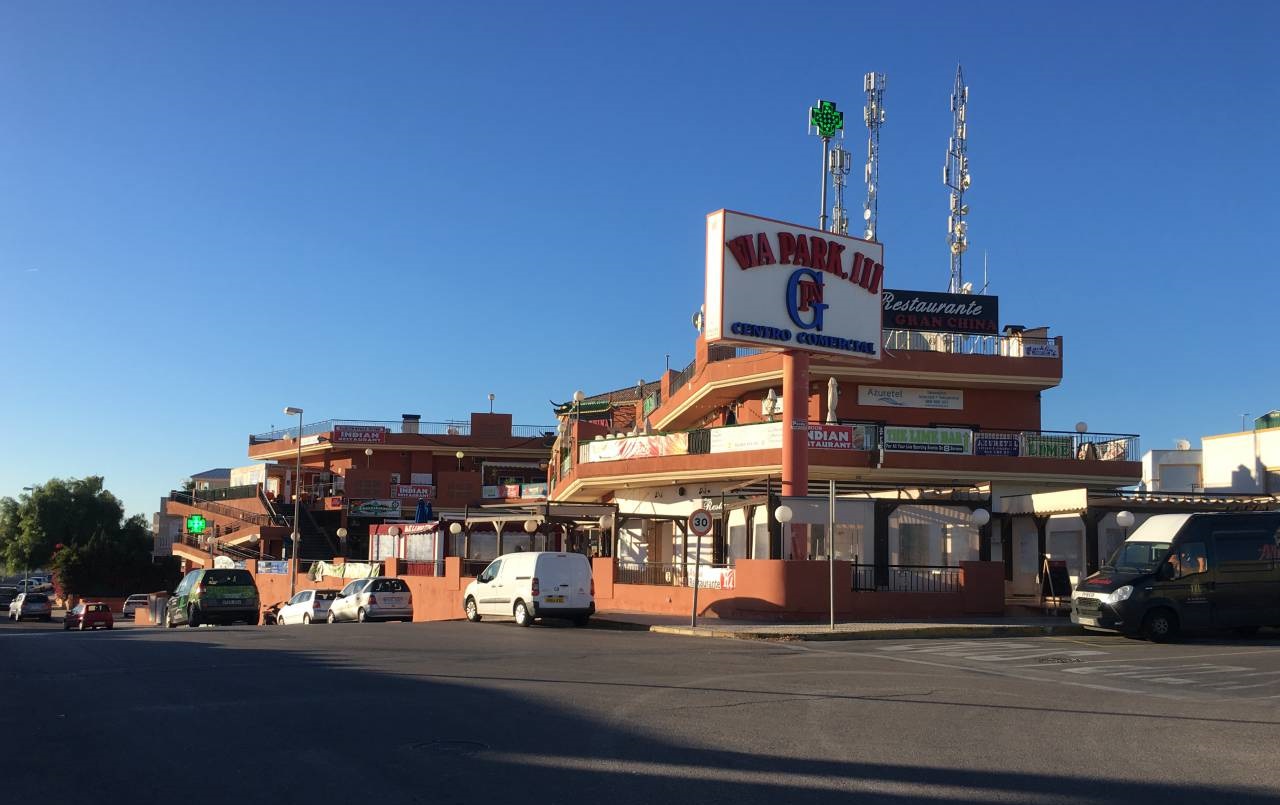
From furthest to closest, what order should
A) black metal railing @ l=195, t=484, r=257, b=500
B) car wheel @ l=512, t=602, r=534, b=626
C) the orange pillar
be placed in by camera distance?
black metal railing @ l=195, t=484, r=257, b=500, the orange pillar, car wheel @ l=512, t=602, r=534, b=626

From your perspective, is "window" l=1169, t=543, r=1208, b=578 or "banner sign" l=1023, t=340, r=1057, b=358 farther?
"banner sign" l=1023, t=340, r=1057, b=358

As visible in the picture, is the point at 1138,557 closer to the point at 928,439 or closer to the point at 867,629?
the point at 867,629

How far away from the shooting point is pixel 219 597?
110 ft

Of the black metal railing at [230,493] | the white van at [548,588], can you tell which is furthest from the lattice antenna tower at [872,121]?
the black metal railing at [230,493]

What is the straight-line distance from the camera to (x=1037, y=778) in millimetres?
8359

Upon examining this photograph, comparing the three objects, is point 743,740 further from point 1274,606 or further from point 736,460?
point 736,460

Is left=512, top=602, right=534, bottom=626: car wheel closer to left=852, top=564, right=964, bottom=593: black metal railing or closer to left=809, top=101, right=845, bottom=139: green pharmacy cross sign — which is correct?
left=852, top=564, right=964, bottom=593: black metal railing

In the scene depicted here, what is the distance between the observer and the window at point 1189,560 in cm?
2217

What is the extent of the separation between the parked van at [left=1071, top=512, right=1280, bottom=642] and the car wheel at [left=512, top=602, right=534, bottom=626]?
1285 cm

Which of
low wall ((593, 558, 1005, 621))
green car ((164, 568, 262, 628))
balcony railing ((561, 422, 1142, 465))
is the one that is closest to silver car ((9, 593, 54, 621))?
green car ((164, 568, 262, 628))

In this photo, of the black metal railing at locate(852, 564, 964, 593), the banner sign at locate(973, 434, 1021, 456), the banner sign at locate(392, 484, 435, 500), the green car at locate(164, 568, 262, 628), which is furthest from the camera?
the banner sign at locate(392, 484, 435, 500)

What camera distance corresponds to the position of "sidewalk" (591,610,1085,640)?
75.4 ft

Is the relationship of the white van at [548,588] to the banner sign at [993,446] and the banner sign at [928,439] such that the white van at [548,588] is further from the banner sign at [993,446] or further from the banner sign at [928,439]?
the banner sign at [993,446]

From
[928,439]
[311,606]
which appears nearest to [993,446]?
[928,439]
